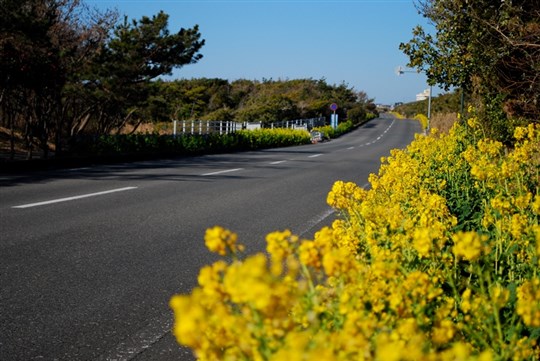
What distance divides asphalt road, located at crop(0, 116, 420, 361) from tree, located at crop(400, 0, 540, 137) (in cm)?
291

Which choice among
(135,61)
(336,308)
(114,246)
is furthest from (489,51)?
(135,61)

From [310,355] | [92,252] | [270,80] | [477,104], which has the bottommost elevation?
[92,252]

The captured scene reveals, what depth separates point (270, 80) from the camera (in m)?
82.0

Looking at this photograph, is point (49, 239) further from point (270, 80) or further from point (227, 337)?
point (270, 80)

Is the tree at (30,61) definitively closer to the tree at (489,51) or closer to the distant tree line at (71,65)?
the distant tree line at (71,65)

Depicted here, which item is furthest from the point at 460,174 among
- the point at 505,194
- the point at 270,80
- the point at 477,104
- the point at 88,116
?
the point at 270,80

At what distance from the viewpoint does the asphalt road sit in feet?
11.8

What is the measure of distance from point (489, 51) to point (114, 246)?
6.53 meters

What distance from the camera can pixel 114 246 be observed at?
5895mm

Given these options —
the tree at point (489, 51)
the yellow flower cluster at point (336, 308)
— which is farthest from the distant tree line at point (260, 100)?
the yellow flower cluster at point (336, 308)

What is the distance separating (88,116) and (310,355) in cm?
2132

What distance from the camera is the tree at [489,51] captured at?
8430 mm

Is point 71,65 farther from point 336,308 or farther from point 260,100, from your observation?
point 260,100

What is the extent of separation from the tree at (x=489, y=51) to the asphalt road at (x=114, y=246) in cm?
291
